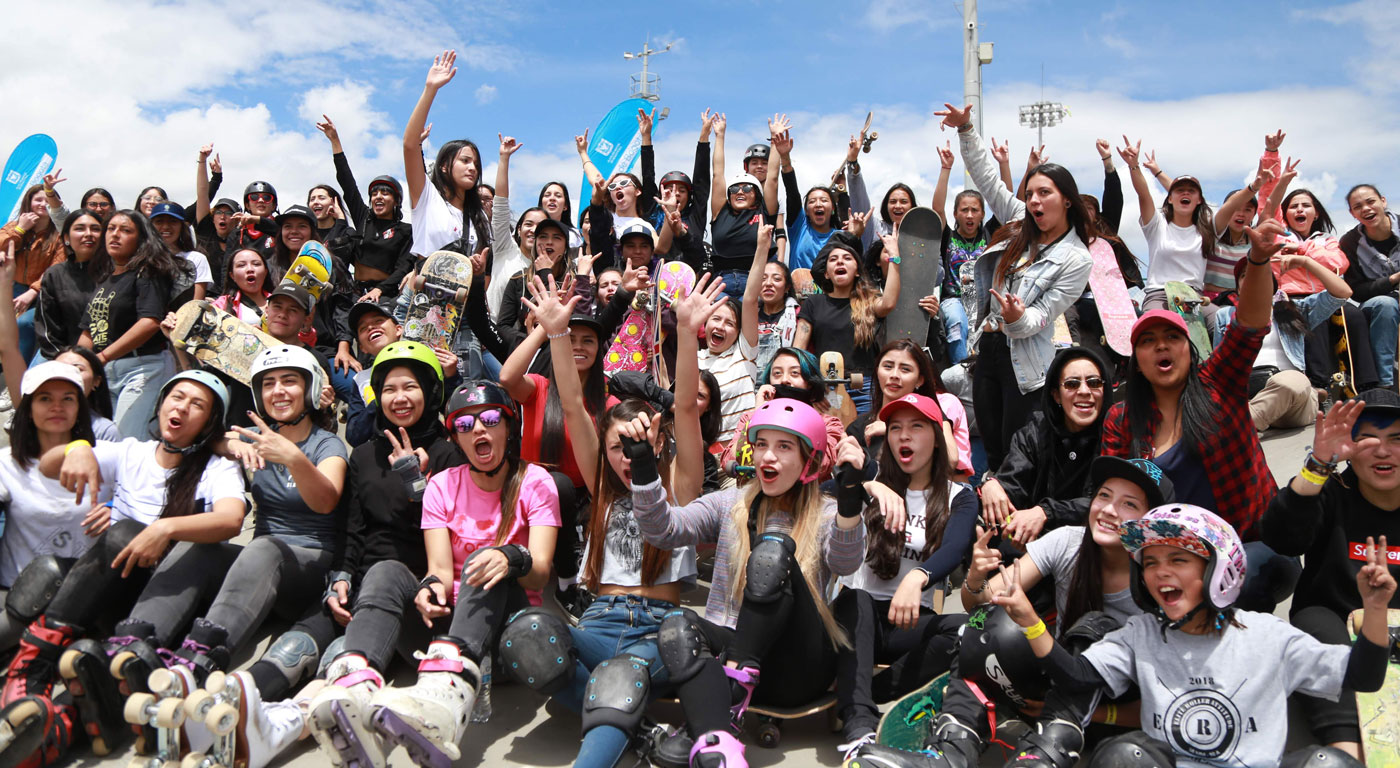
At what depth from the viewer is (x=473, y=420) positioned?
3463 mm

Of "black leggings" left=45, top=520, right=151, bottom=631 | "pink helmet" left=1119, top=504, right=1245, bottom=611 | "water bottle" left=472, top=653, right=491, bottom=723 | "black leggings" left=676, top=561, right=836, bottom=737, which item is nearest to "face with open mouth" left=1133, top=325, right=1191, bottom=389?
"pink helmet" left=1119, top=504, right=1245, bottom=611

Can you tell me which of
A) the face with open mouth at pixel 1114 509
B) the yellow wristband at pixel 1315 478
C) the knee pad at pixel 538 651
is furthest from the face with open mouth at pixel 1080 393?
the knee pad at pixel 538 651

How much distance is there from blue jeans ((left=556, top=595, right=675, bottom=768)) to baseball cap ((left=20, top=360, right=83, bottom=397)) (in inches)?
92.6

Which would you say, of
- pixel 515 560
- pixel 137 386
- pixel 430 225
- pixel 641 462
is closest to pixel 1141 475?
pixel 641 462

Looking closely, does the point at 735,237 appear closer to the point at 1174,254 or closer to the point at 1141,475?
the point at 1174,254

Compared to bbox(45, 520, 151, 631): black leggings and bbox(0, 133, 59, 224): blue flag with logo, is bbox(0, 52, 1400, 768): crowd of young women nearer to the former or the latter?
bbox(45, 520, 151, 631): black leggings

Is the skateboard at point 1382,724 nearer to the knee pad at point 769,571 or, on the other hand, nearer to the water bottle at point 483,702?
the knee pad at point 769,571

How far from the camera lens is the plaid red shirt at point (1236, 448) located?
3.21 meters

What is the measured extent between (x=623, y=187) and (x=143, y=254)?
310 cm

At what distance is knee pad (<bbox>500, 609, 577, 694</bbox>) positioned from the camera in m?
2.94

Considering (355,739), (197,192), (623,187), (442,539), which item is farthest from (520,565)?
(197,192)

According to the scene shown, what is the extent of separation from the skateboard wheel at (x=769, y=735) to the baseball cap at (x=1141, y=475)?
1383 mm

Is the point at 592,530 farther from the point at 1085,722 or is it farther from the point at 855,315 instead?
the point at 855,315

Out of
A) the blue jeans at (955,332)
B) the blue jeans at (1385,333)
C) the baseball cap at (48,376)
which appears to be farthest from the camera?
the blue jeans at (955,332)
